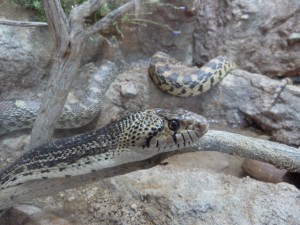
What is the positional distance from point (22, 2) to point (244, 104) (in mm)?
2773

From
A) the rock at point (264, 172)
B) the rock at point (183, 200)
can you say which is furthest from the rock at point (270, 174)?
the rock at point (183, 200)

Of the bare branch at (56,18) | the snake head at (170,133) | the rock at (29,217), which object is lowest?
the rock at (29,217)

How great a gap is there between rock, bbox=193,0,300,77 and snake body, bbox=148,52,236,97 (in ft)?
1.96

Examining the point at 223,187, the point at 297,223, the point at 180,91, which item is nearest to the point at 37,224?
the point at 223,187

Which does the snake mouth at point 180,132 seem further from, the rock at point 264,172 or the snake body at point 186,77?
the snake body at point 186,77

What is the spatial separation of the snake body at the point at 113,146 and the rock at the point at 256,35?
2784mm

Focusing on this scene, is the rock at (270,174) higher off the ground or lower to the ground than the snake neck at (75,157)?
lower

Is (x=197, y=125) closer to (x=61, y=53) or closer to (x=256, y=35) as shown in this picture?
(x=61, y=53)

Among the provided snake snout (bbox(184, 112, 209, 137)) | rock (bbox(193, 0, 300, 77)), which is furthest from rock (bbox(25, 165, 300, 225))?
rock (bbox(193, 0, 300, 77))

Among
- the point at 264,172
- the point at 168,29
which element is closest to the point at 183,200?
the point at 264,172

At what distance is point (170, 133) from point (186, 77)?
1.95m

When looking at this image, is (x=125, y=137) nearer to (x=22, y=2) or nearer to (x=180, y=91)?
(x=180, y=91)

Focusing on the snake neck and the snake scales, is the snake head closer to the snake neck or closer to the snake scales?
the snake scales

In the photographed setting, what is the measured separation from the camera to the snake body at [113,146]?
2.50m
